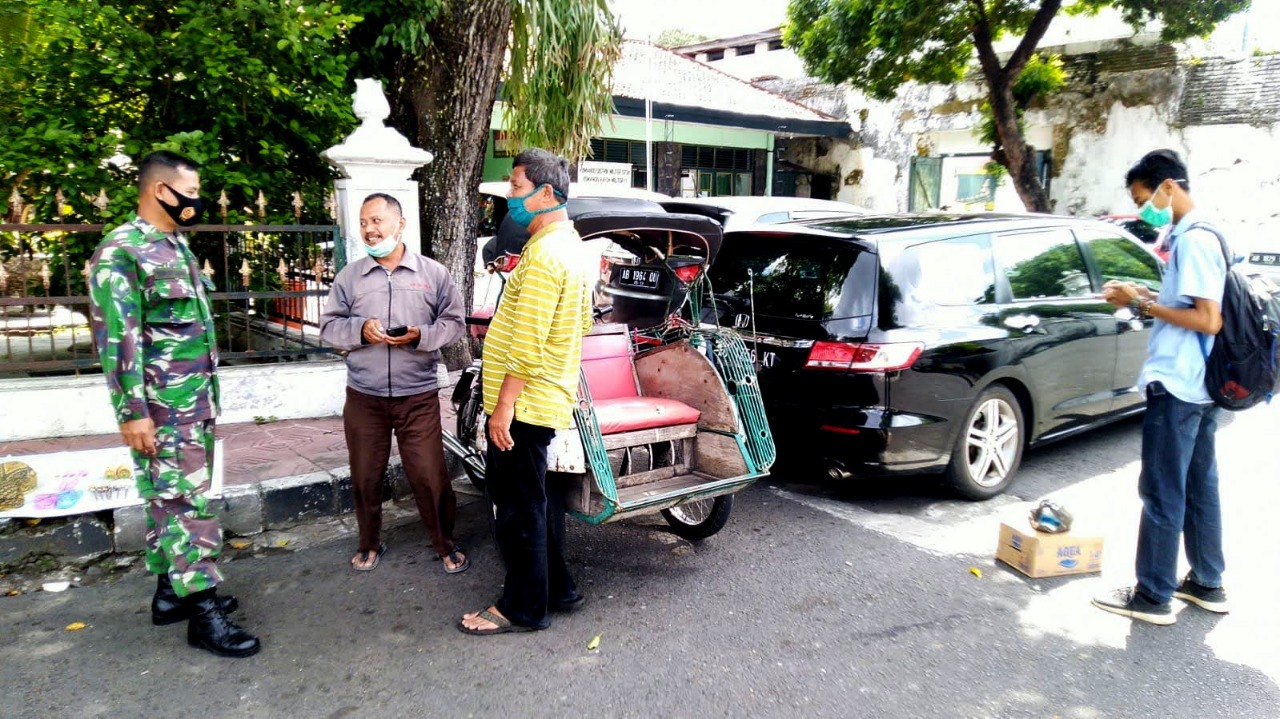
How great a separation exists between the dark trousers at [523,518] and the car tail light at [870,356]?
1854mm

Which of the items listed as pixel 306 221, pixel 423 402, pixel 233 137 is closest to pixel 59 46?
pixel 233 137

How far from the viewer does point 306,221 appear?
6.64m

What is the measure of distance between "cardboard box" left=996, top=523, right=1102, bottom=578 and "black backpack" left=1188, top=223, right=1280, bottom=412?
0.95 meters

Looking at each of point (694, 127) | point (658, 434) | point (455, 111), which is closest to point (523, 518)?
point (658, 434)

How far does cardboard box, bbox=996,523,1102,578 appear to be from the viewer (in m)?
4.09

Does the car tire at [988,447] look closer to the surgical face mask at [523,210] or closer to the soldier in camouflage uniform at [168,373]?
the surgical face mask at [523,210]

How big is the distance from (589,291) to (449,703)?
1.54m

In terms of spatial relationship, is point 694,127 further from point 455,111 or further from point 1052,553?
point 1052,553

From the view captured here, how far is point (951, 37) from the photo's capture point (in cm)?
1430

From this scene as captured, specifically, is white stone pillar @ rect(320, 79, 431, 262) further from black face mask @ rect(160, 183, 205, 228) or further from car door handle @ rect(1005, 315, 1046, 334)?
car door handle @ rect(1005, 315, 1046, 334)

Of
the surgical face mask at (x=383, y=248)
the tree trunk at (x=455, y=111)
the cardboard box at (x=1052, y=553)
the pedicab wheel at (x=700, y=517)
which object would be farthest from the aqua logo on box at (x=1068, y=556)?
the tree trunk at (x=455, y=111)

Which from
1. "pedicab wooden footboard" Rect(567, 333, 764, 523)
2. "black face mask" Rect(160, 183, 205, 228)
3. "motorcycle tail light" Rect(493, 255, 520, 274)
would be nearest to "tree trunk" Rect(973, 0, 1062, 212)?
"pedicab wooden footboard" Rect(567, 333, 764, 523)

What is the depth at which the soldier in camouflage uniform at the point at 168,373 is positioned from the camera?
3.12 m

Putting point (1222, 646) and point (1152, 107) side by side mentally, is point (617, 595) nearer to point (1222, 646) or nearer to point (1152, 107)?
point (1222, 646)
